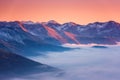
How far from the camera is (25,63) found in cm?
12712

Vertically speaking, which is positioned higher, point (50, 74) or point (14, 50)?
point (14, 50)

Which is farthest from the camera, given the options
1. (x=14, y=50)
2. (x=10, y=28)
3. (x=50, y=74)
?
(x=10, y=28)

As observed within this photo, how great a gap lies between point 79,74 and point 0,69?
3410 cm

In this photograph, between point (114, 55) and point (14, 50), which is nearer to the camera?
point (14, 50)

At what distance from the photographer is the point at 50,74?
387 feet

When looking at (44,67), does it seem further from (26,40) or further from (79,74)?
(26,40)

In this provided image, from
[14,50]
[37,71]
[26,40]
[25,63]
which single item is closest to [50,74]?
[37,71]

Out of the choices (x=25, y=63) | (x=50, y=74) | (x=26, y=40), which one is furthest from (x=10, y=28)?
(x=50, y=74)

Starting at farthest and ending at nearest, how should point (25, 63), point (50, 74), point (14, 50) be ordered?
point (14, 50) < point (25, 63) < point (50, 74)

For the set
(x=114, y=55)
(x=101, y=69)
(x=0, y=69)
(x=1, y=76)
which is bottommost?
(x=1, y=76)

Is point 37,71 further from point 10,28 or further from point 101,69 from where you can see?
point 10,28

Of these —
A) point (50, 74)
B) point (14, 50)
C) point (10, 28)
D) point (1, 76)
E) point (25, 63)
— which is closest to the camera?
point (1, 76)

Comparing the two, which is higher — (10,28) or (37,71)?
(10,28)

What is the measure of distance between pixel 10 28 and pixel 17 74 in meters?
68.1
